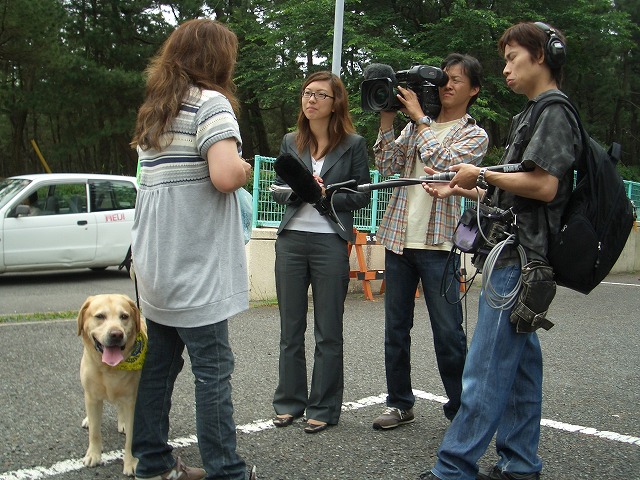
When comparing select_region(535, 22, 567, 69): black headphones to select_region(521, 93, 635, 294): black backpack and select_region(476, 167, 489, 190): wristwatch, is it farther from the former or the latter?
select_region(476, 167, 489, 190): wristwatch

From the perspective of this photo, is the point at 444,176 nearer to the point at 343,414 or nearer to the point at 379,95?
the point at 379,95

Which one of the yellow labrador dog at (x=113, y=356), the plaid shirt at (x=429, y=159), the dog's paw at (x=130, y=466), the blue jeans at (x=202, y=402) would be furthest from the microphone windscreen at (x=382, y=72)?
the dog's paw at (x=130, y=466)

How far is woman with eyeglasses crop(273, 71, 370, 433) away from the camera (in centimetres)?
405

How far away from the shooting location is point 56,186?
1073 centimetres

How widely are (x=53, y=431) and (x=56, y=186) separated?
7.61 meters

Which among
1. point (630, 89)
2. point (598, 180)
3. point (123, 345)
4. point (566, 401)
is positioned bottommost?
point (566, 401)

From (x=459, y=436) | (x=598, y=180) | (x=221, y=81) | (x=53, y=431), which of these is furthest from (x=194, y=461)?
(x=598, y=180)

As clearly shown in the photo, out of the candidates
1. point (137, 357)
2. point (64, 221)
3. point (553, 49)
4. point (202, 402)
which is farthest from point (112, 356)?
point (64, 221)

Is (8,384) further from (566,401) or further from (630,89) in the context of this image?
(630,89)

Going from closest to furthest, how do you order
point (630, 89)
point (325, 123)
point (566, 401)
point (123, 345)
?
point (123, 345) < point (325, 123) < point (566, 401) < point (630, 89)

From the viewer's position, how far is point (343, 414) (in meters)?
4.34

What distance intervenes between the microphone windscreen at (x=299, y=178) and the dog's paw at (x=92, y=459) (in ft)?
5.53

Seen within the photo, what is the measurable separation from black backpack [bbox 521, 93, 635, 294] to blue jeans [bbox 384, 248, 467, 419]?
815 mm

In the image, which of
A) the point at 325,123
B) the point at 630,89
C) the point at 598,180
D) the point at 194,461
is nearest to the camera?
the point at 598,180
